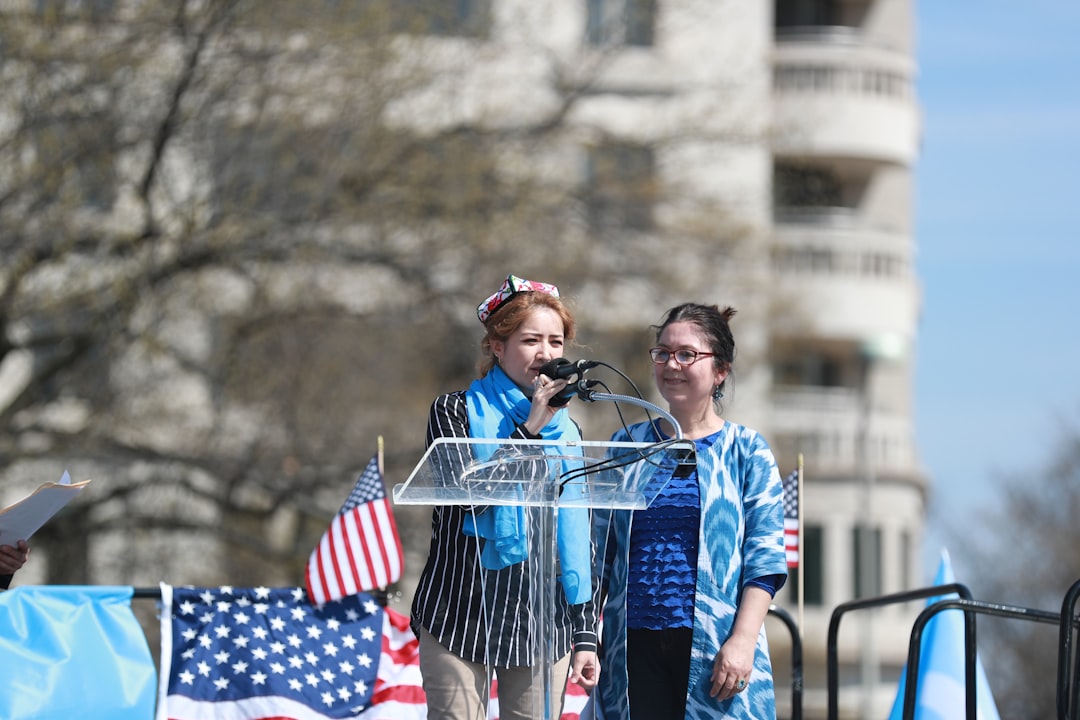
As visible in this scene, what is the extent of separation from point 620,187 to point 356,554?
11.7 meters

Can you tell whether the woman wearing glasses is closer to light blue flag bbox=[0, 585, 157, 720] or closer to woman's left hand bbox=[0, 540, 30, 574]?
woman's left hand bbox=[0, 540, 30, 574]

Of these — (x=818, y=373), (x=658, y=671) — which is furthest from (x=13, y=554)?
(x=818, y=373)

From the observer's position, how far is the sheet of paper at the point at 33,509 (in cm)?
617

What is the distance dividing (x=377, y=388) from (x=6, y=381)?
7.27 meters

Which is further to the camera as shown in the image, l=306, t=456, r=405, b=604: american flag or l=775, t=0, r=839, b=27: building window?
l=775, t=0, r=839, b=27: building window

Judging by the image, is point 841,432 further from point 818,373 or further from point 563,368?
point 563,368

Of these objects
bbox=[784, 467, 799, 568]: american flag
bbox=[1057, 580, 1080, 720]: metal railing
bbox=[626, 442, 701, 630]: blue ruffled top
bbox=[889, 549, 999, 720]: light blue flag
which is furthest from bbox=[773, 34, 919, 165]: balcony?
bbox=[626, 442, 701, 630]: blue ruffled top

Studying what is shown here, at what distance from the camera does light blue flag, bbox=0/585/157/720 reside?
7.36 meters

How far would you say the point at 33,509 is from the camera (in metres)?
6.33

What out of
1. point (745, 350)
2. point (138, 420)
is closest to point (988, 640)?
point (745, 350)

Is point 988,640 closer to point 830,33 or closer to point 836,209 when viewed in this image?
point 836,209

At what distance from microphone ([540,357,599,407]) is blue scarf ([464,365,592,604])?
21 cm

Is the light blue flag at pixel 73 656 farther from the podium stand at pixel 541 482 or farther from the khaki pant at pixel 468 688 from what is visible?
the podium stand at pixel 541 482

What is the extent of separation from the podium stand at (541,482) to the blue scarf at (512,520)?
67mm
